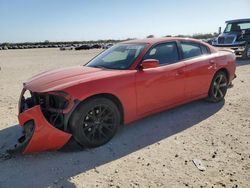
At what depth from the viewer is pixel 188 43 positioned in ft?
19.2

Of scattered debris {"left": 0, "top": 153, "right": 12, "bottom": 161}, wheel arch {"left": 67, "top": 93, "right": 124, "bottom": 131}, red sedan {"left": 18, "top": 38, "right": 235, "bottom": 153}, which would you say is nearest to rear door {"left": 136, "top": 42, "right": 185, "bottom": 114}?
red sedan {"left": 18, "top": 38, "right": 235, "bottom": 153}

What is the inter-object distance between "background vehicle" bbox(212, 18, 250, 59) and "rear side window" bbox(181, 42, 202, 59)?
1075 centimetres

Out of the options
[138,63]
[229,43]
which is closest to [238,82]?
[138,63]

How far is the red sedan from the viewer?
13.1ft

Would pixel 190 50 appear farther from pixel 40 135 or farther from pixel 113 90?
pixel 40 135

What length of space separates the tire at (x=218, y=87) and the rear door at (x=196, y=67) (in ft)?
0.74

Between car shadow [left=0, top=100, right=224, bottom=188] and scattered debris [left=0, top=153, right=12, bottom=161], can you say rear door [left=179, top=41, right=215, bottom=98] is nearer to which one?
car shadow [left=0, top=100, right=224, bottom=188]

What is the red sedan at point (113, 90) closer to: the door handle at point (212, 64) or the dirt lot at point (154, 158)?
the door handle at point (212, 64)

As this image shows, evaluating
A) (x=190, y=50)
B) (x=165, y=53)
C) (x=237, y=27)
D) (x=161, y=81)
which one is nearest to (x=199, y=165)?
(x=161, y=81)

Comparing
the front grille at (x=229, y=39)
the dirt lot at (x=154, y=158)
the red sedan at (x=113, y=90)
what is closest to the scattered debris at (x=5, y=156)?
the dirt lot at (x=154, y=158)

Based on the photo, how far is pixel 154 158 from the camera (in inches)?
155

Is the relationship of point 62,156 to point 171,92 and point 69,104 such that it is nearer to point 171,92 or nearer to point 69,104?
point 69,104

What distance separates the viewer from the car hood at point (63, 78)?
4.18 m

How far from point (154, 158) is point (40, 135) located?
62.9 inches
